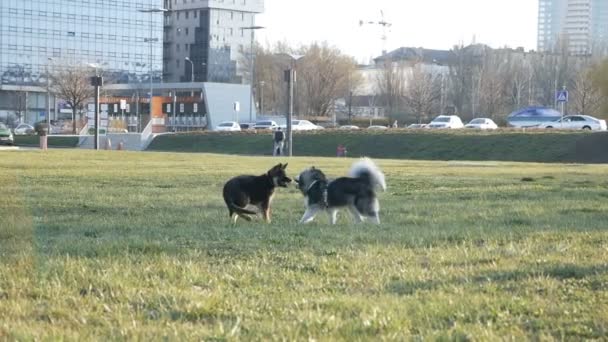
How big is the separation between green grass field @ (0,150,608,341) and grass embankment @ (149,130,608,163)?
35318mm

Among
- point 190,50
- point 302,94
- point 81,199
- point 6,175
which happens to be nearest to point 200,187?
point 81,199

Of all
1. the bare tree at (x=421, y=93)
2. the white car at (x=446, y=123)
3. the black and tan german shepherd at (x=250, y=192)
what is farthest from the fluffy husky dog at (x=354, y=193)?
the bare tree at (x=421, y=93)

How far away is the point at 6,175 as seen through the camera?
76.1 ft

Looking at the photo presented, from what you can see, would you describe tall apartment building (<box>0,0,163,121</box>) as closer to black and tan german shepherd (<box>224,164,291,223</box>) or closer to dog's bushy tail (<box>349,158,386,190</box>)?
black and tan german shepherd (<box>224,164,291,223</box>)

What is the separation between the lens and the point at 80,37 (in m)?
126

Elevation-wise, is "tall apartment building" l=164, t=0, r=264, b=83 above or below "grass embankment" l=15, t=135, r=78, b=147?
above

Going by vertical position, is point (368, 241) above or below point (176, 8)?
below

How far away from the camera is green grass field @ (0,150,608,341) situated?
17.4 ft

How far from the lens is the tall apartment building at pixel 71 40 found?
387ft

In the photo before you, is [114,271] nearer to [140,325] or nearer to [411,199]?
[140,325]

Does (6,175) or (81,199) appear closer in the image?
(81,199)

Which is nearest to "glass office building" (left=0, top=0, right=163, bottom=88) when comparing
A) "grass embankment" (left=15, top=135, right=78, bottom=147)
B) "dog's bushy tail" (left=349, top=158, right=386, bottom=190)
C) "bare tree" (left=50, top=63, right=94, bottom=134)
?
"bare tree" (left=50, top=63, right=94, bottom=134)

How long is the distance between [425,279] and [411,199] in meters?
9.42

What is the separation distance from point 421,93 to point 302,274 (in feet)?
288
